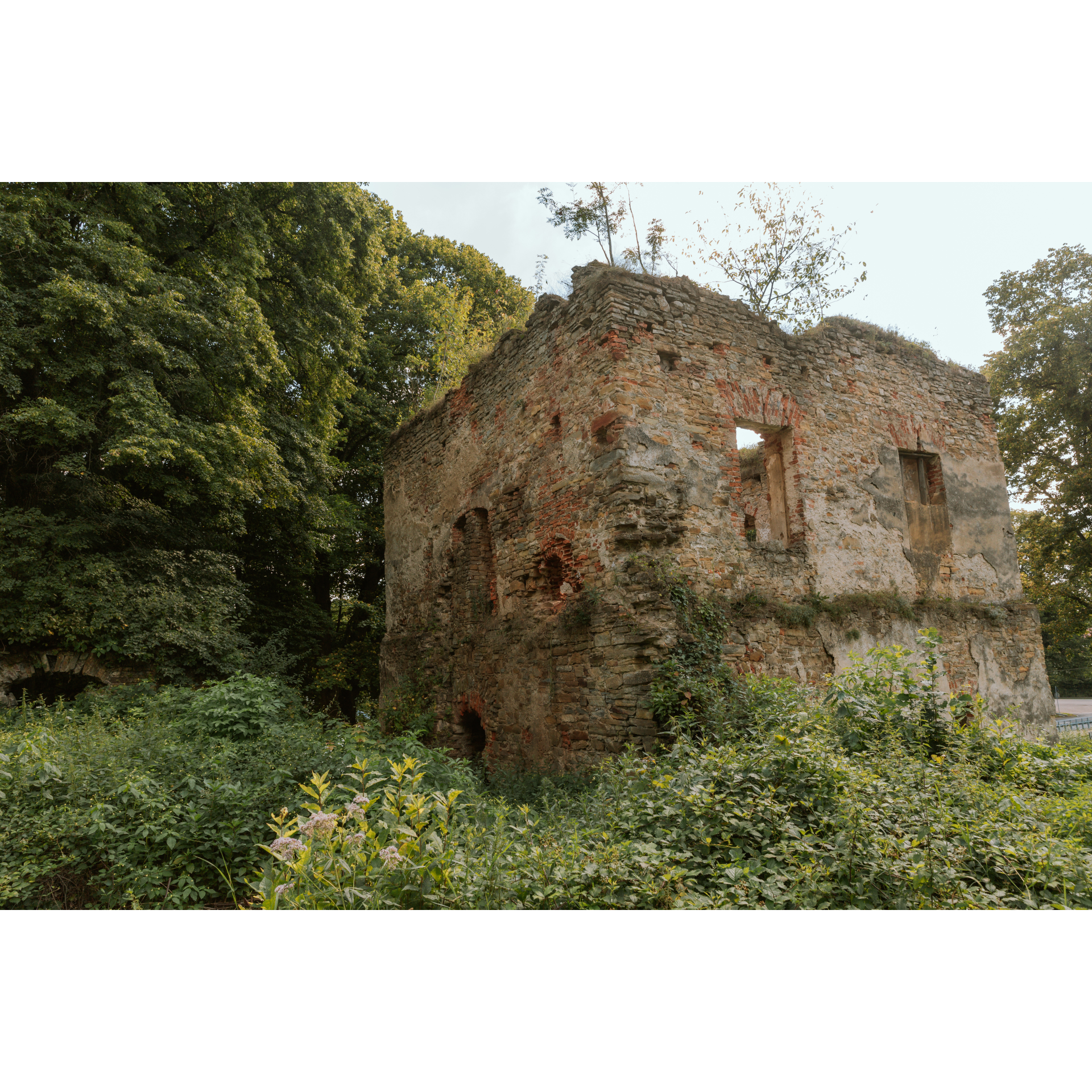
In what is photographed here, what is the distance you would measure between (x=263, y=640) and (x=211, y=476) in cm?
546

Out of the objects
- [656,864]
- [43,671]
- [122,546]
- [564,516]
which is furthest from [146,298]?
[656,864]

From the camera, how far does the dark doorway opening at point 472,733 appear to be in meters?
9.92

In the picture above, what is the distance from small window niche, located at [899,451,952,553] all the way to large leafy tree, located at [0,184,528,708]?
31.9 ft

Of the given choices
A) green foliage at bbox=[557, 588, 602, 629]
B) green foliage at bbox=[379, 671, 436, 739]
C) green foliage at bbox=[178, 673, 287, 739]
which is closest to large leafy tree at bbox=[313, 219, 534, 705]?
green foliage at bbox=[379, 671, 436, 739]

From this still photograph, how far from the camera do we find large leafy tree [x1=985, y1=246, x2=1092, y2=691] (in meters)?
15.8

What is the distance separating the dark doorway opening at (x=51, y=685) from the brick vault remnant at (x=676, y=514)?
5389mm

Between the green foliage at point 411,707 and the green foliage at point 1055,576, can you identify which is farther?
the green foliage at point 1055,576

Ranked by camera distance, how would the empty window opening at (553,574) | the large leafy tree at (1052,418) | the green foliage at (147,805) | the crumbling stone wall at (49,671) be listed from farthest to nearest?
the large leafy tree at (1052,418), the crumbling stone wall at (49,671), the empty window opening at (553,574), the green foliage at (147,805)

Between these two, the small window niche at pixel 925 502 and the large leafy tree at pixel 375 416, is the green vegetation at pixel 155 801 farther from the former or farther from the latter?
the large leafy tree at pixel 375 416

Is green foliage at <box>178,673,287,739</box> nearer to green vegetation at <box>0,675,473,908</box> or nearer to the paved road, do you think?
green vegetation at <box>0,675,473,908</box>

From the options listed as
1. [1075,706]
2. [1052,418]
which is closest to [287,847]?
[1052,418]

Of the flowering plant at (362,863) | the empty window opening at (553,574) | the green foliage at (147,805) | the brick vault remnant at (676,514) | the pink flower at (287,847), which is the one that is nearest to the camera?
the flowering plant at (362,863)

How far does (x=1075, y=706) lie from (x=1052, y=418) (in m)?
14.3

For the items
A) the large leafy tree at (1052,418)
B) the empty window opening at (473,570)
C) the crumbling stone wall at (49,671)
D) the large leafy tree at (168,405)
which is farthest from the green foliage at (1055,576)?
the crumbling stone wall at (49,671)
